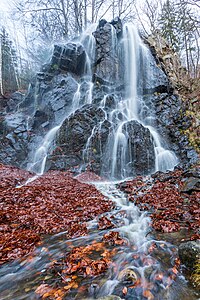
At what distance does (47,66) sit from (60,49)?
6.70 ft

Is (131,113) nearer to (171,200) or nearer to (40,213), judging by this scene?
(171,200)

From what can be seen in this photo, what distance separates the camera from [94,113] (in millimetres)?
12562

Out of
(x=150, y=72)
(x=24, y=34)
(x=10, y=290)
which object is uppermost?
(x=24, y=34)

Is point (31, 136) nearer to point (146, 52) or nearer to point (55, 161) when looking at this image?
point (55, 161)

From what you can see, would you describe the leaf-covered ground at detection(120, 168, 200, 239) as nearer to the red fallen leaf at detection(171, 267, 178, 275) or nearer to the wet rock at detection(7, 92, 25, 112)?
the red fallen leaf at detection(171, 267, 178, 275)

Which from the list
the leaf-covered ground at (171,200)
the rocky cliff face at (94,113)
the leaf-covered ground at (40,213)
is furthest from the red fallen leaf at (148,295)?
the rocky cliff face at (94,113)

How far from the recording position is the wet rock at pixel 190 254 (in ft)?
8.67

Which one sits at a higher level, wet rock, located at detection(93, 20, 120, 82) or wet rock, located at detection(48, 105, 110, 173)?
wet rock, located at detection(93, 20, 120, 82)

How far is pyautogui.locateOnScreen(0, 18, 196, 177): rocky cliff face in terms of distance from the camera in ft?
36.9

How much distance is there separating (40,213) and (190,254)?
3.72m

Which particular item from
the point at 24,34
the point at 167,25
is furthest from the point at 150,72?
the point at 24,34

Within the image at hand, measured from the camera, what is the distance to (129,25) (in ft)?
58.9

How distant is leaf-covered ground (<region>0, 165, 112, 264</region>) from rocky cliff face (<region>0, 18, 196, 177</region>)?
13.6 ft

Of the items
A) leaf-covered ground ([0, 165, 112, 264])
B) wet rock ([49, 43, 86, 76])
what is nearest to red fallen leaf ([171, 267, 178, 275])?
leaf-covered ground ([0, 165, 112, 264])
